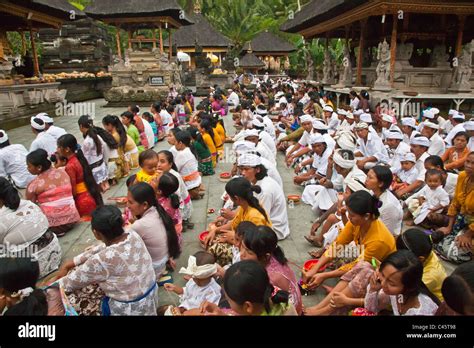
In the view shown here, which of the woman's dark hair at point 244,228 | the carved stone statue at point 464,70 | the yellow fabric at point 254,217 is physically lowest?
the yellow fabric at point 254,217

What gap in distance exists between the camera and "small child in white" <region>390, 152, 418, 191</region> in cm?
568

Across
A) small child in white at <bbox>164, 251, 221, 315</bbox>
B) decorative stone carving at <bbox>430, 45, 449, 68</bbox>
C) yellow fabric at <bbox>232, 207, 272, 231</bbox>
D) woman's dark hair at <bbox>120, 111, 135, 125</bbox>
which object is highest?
decorative stone carving at <bbox>430, 45, 449, 68</bbox>

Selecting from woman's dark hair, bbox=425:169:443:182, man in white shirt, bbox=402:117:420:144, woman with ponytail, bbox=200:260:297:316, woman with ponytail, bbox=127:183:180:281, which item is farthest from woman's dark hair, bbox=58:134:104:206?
man in white shirt, bbox=402:117:420:144

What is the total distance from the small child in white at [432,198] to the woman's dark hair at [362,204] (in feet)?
6.60

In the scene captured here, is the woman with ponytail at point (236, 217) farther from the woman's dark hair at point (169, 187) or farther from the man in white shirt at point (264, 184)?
the woman's dark hair at point (169, 187)

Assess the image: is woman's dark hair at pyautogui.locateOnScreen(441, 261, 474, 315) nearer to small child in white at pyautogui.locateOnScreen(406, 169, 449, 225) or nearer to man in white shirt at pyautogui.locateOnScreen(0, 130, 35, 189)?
small child in white at pyautogui.locateOnScreen(406, 169, 449, 225)

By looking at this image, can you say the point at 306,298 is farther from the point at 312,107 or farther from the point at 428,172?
the point at 312,107

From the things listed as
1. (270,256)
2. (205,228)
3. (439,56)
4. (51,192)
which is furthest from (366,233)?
(439,56)

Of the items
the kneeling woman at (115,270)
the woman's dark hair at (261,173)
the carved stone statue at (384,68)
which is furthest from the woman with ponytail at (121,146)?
the carved stone statue at (384,68)

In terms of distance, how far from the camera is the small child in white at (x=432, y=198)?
15.1 ft

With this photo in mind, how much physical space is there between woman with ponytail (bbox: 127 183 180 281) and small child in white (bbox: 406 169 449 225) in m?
3.45

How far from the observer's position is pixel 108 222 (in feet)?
8.72

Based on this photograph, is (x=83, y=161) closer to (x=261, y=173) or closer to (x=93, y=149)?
(x=93, y=149)

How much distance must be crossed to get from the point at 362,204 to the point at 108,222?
218cm
